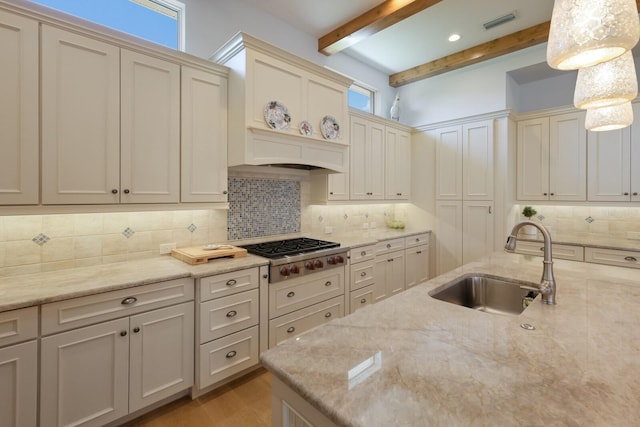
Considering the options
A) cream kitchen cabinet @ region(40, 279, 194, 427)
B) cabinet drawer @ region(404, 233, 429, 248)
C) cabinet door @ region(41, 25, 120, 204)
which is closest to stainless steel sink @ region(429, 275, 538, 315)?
cream kitchen cabinet @ region(40, 279, 194, 427)

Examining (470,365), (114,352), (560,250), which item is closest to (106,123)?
(114,352)

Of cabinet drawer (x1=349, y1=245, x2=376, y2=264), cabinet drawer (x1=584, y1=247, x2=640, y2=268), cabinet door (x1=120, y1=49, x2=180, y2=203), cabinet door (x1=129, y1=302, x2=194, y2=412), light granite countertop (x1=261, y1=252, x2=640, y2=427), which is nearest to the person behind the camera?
light granite countertop (x1=261, y1=252, x2=640, y2=427)

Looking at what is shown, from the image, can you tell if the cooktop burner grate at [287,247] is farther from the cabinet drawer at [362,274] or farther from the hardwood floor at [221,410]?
the hardwood floor at [221,410]

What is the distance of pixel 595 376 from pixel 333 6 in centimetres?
344

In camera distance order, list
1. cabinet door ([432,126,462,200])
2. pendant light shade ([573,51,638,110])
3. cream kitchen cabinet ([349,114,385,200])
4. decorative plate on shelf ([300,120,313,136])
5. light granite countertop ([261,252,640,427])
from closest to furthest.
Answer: light granite countertop ([261,252,640,427]) < pendant light shade ([573,51,638,110]) < decorative plate on shelf ([300,120,313,136]) < cream kitchen cabinet ([349,114,385,200]) < cabinet door ([432,126,462,200])

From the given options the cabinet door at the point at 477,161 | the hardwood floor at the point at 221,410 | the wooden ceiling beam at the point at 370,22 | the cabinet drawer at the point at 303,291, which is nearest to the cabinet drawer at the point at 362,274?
the cabinet drawer at the point at 303,291

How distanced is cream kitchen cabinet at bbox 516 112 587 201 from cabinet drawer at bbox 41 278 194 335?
4134 millimetres

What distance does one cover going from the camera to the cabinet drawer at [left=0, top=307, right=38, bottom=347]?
1.44 m

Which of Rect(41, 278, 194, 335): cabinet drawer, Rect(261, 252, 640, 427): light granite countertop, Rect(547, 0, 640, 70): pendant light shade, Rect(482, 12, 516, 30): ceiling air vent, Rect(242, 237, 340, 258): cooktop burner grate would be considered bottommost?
Rect(41, 278, 194, 335): cabinet drawer

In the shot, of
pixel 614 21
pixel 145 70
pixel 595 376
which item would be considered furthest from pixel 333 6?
pixel 595 376

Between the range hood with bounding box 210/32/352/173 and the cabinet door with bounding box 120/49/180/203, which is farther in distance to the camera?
the range hood with bounding box 210/32/352/173

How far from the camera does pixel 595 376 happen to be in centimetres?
85

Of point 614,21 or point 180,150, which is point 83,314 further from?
point 614,21

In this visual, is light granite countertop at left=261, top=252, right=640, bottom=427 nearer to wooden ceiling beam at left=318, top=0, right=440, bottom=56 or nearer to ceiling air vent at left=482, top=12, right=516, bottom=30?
wooden ceiling beam at left=318, top=0, right=440, bottom=56
